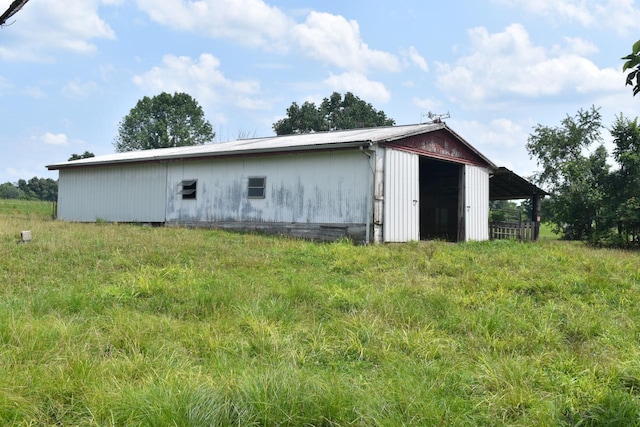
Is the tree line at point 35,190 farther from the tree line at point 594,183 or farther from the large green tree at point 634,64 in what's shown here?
the large green tree at point 634,64

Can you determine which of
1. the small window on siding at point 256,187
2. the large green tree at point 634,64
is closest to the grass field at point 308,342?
the large green tree at point 634,64

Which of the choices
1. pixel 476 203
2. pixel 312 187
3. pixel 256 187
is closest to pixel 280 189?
pixel 256 187

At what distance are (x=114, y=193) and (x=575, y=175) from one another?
65.4 ft

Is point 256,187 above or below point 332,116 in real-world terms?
below

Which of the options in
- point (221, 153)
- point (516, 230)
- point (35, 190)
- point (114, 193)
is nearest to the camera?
point (221, 153)

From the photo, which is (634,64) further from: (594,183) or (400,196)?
(594,183)

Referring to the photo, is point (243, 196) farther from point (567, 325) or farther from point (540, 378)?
point (540, 378)

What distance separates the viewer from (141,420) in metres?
3.00

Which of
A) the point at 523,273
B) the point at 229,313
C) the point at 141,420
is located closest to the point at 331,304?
the point at 229,313

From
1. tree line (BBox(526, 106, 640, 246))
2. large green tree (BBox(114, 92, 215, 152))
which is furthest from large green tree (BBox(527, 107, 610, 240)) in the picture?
large green tree (BBox(114, 92, 215, 152))

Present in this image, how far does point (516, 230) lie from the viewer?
17.9 m

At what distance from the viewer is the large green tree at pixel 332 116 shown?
4750 centimetres

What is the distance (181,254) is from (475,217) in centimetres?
1084

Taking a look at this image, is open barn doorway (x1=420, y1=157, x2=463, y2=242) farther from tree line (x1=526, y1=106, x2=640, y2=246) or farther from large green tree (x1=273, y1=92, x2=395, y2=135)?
large green tree (x1=273, y1=92, x2=395, y2=135)
